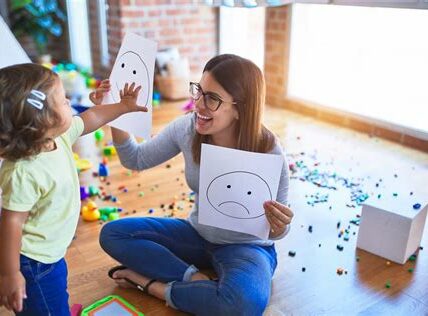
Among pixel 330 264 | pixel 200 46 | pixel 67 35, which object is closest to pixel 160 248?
pixel 330 264

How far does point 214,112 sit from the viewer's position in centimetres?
132

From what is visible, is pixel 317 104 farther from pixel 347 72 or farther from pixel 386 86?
pixel 386 86

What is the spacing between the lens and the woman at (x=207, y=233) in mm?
1294

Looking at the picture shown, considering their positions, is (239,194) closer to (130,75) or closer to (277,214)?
(277,214)

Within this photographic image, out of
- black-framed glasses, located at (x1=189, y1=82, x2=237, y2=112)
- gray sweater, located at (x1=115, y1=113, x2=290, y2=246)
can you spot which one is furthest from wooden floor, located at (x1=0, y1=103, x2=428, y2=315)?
black-framed glasses, located at (x1=189, y1=82, x2=237, y2=112)

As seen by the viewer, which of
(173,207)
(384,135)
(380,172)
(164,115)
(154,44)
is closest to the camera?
(154,44)

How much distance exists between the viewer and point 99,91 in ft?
4.65

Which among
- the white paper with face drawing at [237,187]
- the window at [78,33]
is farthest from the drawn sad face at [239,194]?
the window at [78,33]

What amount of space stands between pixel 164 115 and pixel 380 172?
1.55 meters

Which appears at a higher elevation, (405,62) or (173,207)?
(405,62)

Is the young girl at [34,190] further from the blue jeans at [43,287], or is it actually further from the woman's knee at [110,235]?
the woman's knee at [110,235]

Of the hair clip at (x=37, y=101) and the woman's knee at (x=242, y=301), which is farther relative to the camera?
the woman's knee at (x=242, y=301)

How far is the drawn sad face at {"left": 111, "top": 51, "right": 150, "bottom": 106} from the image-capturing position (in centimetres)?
140

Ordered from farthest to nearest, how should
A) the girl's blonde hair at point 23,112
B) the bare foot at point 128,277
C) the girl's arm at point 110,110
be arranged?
the bare foot at point 128,277, the girl's arm at point 110,110, the girl's blonde hair at point 23,112
